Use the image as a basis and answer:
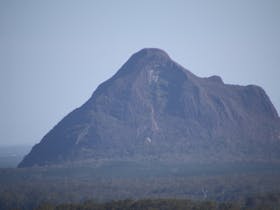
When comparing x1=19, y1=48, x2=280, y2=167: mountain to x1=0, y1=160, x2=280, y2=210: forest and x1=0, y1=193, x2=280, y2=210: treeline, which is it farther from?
x1=0, y1=193, x2=280, y2=210: treeline

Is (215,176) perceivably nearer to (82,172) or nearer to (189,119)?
(82,172)

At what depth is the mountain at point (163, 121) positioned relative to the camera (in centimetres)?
14962

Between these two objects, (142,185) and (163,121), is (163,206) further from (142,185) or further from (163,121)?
(163,121)

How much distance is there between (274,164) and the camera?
130 meters

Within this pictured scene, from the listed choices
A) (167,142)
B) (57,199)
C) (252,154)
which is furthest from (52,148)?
(57,199)

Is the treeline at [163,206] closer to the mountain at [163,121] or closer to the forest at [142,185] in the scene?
the forest at [142,185]

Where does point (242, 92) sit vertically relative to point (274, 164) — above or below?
above

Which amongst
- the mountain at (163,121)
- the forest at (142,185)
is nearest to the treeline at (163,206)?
the forest at (142,185)

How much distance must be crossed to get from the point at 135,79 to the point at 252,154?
150ft

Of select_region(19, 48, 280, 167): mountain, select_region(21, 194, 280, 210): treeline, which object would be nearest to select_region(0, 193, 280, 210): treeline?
select_region(21, 194, 280, 210): treeline

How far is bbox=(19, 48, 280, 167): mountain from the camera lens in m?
150

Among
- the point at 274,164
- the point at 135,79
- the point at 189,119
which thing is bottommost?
the point at 274,164

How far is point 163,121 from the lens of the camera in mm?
164125

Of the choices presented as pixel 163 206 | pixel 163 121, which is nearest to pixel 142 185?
pixel 163 206
